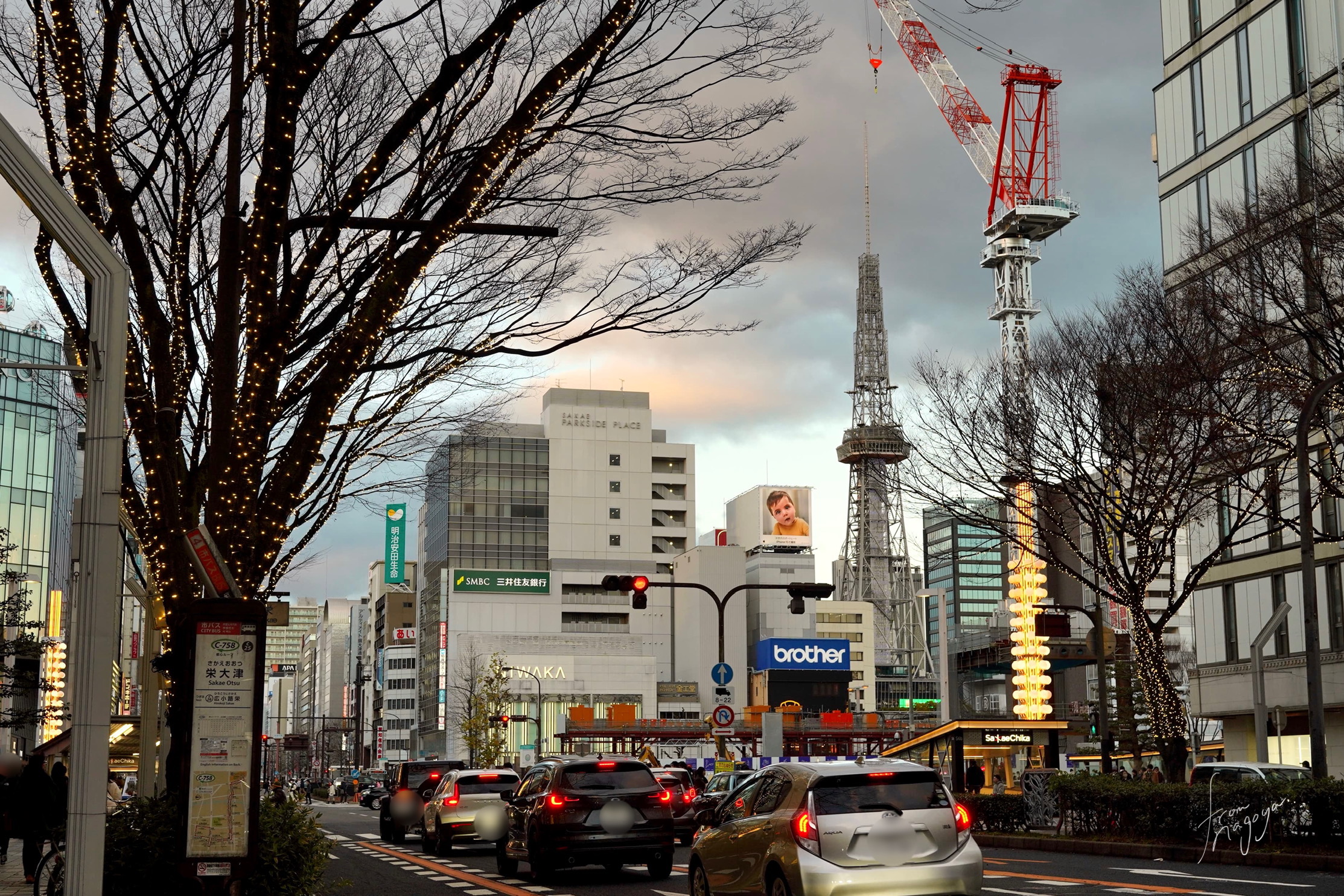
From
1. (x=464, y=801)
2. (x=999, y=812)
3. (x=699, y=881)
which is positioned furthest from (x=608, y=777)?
(x=999, y=812)

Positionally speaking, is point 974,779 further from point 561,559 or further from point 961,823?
point 561,559

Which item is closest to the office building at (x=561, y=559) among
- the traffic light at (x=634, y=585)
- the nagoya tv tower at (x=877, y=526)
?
the nagoya tv tower at (x=877, y=526)

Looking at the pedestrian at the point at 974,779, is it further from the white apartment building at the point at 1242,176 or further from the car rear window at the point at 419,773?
the car rear window at the point at 419,773

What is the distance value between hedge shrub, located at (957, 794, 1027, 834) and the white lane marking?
811 cm

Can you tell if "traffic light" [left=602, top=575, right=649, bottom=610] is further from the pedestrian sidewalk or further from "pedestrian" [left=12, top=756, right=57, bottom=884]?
"pedestrian" [left=12, top=756, right=57, bottom=884]

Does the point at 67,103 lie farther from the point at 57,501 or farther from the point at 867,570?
the point at 867,570

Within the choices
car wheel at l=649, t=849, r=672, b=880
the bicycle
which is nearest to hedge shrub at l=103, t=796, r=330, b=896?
the bicycle

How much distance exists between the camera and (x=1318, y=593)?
140 feet

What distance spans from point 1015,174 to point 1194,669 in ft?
319

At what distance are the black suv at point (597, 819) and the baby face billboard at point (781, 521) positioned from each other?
132507 mm

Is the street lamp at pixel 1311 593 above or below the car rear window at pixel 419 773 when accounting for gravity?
above

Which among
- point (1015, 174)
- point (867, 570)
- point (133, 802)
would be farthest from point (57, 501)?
point (867, 570)

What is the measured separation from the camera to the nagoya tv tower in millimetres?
177625

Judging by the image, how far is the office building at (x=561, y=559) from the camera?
125812mm
